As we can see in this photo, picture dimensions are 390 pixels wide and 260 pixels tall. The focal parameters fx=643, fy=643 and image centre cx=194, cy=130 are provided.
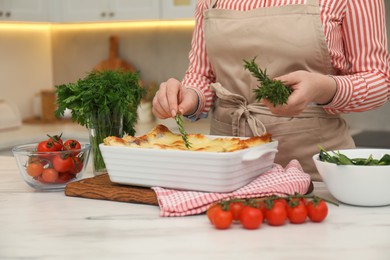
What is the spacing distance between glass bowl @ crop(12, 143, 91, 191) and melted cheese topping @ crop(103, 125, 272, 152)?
0.13m

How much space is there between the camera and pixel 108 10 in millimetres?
3635

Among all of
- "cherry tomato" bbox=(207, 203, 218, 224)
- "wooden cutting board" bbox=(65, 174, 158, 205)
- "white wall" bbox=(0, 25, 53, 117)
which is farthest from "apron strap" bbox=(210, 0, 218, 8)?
"white wall" bbox=(0, 25, 53, 117)

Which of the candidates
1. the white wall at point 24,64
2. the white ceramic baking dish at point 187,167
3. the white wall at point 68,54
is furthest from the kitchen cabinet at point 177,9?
the white ceramic baking dish at point 187,167

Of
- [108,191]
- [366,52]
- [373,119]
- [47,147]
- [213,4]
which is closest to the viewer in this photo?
[108,191]

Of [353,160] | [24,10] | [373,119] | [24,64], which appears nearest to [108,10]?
[24,10]

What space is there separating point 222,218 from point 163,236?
0.11 m

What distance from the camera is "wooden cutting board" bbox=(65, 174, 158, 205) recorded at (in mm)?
1327

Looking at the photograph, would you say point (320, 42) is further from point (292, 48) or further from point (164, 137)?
point (164, 137)

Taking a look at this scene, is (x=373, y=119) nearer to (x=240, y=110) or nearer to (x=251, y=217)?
(x=240, y=110)

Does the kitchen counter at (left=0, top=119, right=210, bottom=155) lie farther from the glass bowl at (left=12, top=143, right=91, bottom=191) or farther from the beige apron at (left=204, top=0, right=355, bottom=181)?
the glass bowl at (left=12, top=143, right=91, bottom=191)

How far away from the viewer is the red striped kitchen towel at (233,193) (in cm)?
124

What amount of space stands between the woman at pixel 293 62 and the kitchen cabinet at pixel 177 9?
1591mm

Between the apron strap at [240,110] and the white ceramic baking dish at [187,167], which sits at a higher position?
the apron strap at [240,110]

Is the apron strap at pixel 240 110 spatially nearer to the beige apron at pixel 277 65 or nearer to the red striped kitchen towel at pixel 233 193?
the beige apron at pixel 277 65
